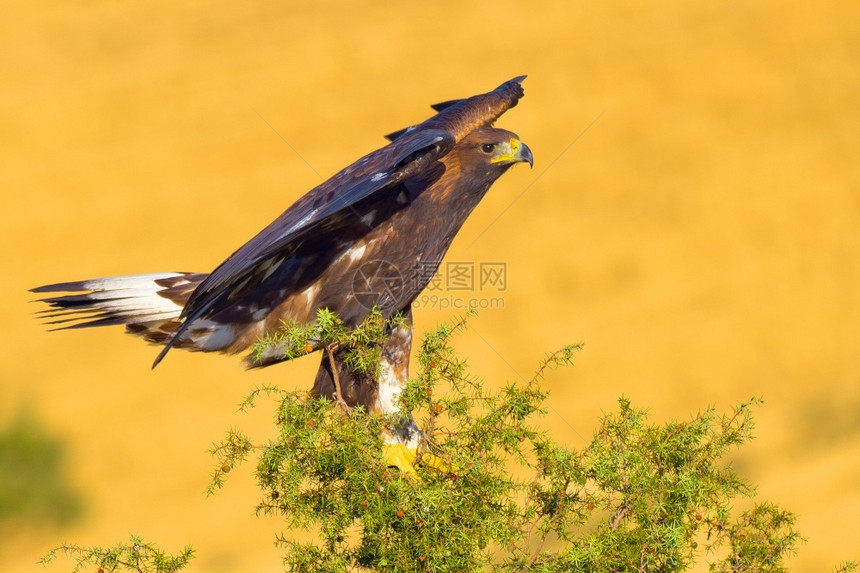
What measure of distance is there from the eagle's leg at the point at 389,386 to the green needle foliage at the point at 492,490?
1.14 m

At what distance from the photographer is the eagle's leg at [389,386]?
16.4 feet

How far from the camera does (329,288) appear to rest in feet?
16.6

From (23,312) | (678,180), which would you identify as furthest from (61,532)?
(678,180)

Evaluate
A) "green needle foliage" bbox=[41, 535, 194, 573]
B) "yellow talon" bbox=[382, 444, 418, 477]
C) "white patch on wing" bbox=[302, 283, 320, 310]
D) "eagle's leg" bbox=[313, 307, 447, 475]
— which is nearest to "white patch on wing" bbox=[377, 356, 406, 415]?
"eagle's leg" bbox=[313, 307, 447, 475]

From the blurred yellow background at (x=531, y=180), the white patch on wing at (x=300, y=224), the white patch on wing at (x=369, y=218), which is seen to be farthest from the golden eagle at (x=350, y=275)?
the blurred yellow background at (x=531, y=180)

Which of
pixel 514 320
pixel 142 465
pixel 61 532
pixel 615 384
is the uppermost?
pixel 514 320

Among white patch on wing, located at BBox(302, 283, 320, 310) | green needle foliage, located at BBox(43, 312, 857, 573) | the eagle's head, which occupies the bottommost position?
green needle foliage, located at BBox(43, 312, 857, 573)

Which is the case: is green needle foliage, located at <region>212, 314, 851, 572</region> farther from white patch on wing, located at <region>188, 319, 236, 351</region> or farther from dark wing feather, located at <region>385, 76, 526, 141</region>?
dark wing feather, located at <region>385, 76, 526, 141</region>

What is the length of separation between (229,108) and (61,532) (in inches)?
408

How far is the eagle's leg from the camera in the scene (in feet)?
16.4

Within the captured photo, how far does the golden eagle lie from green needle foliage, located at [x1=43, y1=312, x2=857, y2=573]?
116cm

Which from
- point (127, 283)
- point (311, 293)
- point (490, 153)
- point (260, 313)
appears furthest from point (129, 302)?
point (490, 153)

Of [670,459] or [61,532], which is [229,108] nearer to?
[61,532]

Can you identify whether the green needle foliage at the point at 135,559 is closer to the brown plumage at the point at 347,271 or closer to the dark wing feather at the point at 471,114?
the brown plumage at the point at 347,271
